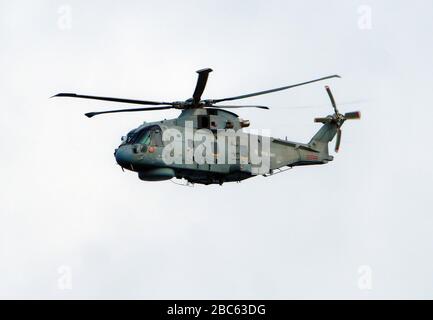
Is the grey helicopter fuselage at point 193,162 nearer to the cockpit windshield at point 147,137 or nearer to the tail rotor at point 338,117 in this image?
the cockpit windshield at point 147,137

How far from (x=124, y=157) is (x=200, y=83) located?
189 inches

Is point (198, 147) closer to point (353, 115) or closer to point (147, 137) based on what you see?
point (147, 137)

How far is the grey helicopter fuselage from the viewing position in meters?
40.4

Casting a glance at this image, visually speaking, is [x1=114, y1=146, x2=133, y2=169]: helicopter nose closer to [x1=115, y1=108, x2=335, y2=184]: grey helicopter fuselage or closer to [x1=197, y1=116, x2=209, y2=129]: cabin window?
[x1=115, y1=108, x2=335, y2=184]: grey helicopter fuselage

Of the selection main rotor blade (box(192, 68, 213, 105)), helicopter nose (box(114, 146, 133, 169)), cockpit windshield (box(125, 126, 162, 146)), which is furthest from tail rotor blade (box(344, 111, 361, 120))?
helicopter nose (box(114, 146, 133, 169))

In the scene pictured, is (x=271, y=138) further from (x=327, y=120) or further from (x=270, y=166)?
(x=327, y=120)

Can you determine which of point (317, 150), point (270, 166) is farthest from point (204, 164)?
point (317, 150)

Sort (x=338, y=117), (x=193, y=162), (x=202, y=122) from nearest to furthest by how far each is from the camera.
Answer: (x=193, y=162) < (x=202, y=122) < (x=338, y=117)

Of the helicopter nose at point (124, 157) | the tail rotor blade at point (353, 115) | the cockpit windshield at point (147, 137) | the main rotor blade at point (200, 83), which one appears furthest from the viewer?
the tail rotor blade at point (353, 115)

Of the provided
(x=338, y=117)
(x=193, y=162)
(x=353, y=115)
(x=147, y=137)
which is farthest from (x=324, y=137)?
(x=147, y=137)

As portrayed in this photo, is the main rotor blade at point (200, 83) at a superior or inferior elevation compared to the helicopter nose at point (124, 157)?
superior

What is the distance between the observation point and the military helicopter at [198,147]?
4044 cm

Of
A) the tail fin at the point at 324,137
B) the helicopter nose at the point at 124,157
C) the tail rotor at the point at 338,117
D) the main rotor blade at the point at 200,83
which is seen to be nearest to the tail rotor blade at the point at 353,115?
the tail rotor at the point at 338,117

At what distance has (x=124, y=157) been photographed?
4022 centimetres
